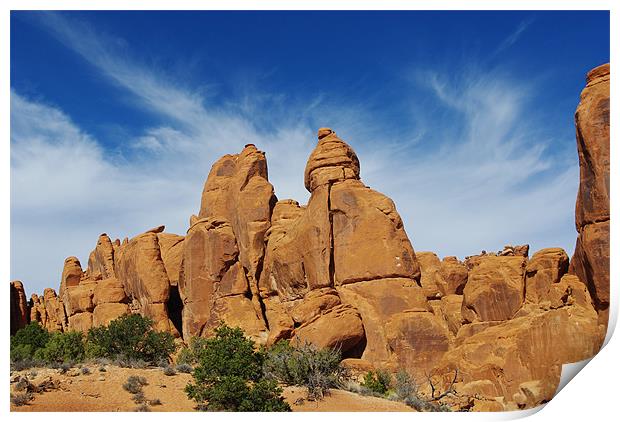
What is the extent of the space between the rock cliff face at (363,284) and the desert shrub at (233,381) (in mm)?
8213

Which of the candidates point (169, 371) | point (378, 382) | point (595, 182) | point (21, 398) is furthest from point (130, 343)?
point (595, 182)

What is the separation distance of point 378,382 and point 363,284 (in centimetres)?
830

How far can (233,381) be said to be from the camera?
20016 mm

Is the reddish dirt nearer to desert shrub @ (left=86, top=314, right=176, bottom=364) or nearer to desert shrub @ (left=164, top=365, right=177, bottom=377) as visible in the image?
desert shrub @ (left=164, top=365, right=177, bottom=377)

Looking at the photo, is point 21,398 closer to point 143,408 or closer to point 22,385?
point 22,385

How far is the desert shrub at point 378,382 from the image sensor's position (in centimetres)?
2661

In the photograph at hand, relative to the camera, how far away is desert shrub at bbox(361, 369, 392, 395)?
26.6 m

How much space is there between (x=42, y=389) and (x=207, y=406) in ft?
19.8

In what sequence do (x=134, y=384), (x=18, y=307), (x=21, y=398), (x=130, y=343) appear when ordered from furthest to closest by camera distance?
(x=18, y=307)
(x=130, y=343)
(x=134, y=384)
(x=21, y=398)

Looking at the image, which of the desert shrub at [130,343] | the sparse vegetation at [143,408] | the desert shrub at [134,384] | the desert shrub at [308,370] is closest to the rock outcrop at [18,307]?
the desert shrub at [130,343]

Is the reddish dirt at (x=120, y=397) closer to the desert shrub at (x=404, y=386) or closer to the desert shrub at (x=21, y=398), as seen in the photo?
the desert shrub at (x=21, y=398)

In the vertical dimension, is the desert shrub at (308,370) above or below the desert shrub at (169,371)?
below

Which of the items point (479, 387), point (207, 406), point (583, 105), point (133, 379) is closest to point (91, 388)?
point (133, 379)

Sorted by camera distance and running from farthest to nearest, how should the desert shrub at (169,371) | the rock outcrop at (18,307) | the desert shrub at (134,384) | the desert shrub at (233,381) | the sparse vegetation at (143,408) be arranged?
the rock outcrop at (18,307) < the desert shrub at (169,371) < the desert shrub at (134,384) < the sparse vegetation at (143,408) < the desert shrub at (233,381)
